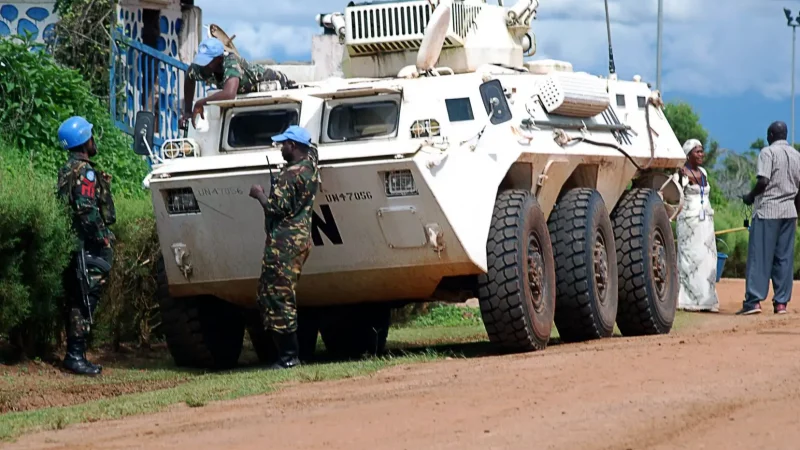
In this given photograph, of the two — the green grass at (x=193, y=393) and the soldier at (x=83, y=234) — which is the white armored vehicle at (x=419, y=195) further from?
the green grass at (x=193, y=393)

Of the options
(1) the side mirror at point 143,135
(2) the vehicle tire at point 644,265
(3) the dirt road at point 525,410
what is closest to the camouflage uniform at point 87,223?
(1) the side mirror at point 143,135

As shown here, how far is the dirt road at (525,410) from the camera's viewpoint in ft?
21.0

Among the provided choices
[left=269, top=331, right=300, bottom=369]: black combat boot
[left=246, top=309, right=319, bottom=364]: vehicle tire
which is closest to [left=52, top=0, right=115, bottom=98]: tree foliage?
[left=246, top=309, right=319, bottom=364]: vehicle tire

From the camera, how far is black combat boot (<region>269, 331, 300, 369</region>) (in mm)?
10367

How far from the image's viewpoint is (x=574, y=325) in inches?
456

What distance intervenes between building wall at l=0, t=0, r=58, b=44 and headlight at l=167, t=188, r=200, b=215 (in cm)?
723

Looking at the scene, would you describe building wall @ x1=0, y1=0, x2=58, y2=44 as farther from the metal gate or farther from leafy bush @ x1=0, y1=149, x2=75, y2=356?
leafy bush @ x1=0, y1=149, x2=75, y2=356

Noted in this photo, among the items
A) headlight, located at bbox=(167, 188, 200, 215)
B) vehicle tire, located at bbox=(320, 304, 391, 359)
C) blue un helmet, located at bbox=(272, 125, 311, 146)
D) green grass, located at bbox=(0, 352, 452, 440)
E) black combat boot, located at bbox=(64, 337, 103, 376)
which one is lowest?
vehicle tire, located at bbox=(320, 304, 391, 359)

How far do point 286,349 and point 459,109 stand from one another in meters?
1.96

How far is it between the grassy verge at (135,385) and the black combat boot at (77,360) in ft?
0.29

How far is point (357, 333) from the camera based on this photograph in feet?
41.9

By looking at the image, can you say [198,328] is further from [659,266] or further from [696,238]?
[696,238]

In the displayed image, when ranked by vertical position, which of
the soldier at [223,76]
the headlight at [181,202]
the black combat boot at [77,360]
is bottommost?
the black combat boot at [77,360]

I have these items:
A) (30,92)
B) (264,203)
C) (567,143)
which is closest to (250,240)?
(264,203)
